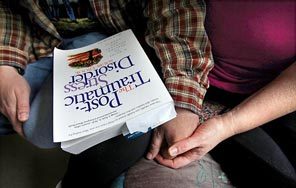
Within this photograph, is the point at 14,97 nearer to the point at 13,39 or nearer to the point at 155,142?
the point at 13,39

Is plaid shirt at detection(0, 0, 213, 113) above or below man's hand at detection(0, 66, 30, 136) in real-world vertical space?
above

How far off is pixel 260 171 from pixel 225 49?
0.78 ft

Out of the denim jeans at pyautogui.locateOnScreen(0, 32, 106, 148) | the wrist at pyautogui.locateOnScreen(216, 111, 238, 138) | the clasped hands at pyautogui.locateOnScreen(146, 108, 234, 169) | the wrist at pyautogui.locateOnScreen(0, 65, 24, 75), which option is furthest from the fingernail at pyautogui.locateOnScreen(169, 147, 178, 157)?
the wrist at pyautogui.locateOnScreen(0, 65, 24, 75)

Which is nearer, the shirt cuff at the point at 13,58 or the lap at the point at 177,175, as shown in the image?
the lap at the point at 177,175

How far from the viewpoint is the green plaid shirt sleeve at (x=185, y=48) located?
2.35ft

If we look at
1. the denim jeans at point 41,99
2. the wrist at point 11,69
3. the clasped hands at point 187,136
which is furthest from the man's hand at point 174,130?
the wrist at point 11,69

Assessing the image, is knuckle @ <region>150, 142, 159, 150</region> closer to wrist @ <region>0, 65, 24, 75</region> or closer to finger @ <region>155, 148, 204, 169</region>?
finger @ <region>155, 148, 204, 169</region>

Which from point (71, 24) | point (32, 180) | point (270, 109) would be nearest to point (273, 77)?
point (270, 109)

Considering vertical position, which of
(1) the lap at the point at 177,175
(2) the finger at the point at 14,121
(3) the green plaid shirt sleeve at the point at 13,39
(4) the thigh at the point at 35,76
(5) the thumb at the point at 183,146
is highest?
(3) the green plaid shirt sleeve at the point at 13,39

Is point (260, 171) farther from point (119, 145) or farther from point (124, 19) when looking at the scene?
point (124, 19)

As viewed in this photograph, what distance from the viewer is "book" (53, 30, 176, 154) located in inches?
24.8

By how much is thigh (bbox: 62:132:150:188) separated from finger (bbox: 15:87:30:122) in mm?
131

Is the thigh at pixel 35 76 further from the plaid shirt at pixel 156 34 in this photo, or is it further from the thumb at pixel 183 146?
the thumb at pixel 183 146

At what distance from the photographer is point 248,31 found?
2.26ft
